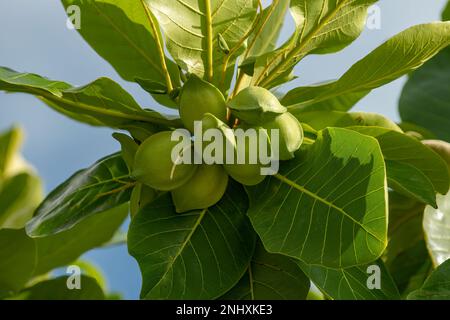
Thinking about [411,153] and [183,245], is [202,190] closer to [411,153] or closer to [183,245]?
[183,245]

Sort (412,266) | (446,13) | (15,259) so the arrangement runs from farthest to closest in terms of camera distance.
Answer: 1. (446,13)
2. (412,266)
3. (15,259)

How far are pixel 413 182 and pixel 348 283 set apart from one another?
25 centimetres

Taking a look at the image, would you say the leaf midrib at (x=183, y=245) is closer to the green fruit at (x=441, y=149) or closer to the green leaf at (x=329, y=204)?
the green leaf at (x=329, y=204)

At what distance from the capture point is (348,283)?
1.43 metres

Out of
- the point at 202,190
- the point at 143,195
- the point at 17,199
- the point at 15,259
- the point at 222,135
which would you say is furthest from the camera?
the point at 17,199

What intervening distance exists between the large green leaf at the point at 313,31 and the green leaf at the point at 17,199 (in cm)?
110

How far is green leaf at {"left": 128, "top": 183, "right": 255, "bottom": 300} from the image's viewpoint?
1.34 meters

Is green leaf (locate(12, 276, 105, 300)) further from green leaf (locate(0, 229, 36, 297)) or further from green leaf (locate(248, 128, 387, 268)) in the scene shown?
green leaf (locate(248, 128, 387, 268))

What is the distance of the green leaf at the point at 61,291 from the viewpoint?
6.00ft

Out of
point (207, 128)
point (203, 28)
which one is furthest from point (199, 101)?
point (203, 28)

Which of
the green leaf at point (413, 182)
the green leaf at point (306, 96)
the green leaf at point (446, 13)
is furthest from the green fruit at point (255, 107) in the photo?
the green leaf at point (446, 13)

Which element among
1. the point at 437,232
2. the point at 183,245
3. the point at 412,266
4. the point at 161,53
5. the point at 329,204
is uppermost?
the point at 161,53

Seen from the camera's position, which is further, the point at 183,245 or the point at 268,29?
the point at 268,29

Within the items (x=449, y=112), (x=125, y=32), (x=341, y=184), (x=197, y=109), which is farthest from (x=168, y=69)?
(x=449, y=112)
